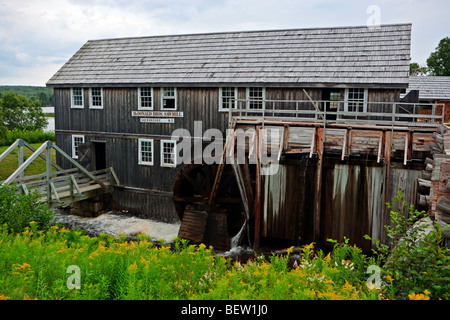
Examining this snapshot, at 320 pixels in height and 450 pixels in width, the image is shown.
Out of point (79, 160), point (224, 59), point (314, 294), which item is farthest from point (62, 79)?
point (314, 294)

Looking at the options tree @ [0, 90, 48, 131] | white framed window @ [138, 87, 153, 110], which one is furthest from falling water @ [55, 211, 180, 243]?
tree @ [0, 90, 48, 131]

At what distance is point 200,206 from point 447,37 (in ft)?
171

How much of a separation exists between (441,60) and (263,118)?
50975 millimetres

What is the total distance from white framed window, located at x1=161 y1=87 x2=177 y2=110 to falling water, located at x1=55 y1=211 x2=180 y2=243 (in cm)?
559

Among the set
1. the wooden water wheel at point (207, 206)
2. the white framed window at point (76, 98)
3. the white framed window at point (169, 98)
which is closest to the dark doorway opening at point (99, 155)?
the white framed window at point (76, 98)

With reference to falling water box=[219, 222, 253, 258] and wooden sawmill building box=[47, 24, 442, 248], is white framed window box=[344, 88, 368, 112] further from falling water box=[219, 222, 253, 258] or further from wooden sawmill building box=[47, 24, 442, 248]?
falling water box=[219, 222, 253, 258]

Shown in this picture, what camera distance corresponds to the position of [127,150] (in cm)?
1902

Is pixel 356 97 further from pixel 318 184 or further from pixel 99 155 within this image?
pixel 99 155

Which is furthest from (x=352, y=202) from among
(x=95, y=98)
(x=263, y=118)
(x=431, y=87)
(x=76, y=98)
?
(x=431, y=87)

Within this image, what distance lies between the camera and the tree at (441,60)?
5147 cm

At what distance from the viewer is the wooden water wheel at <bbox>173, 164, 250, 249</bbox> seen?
1454cm

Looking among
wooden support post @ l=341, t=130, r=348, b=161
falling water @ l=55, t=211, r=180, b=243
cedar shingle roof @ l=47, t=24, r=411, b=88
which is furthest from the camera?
falling water @ l=55, t=211, r=180, b=243

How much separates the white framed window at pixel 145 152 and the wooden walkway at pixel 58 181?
6.52 feet

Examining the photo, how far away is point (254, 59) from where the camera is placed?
17.2 m
